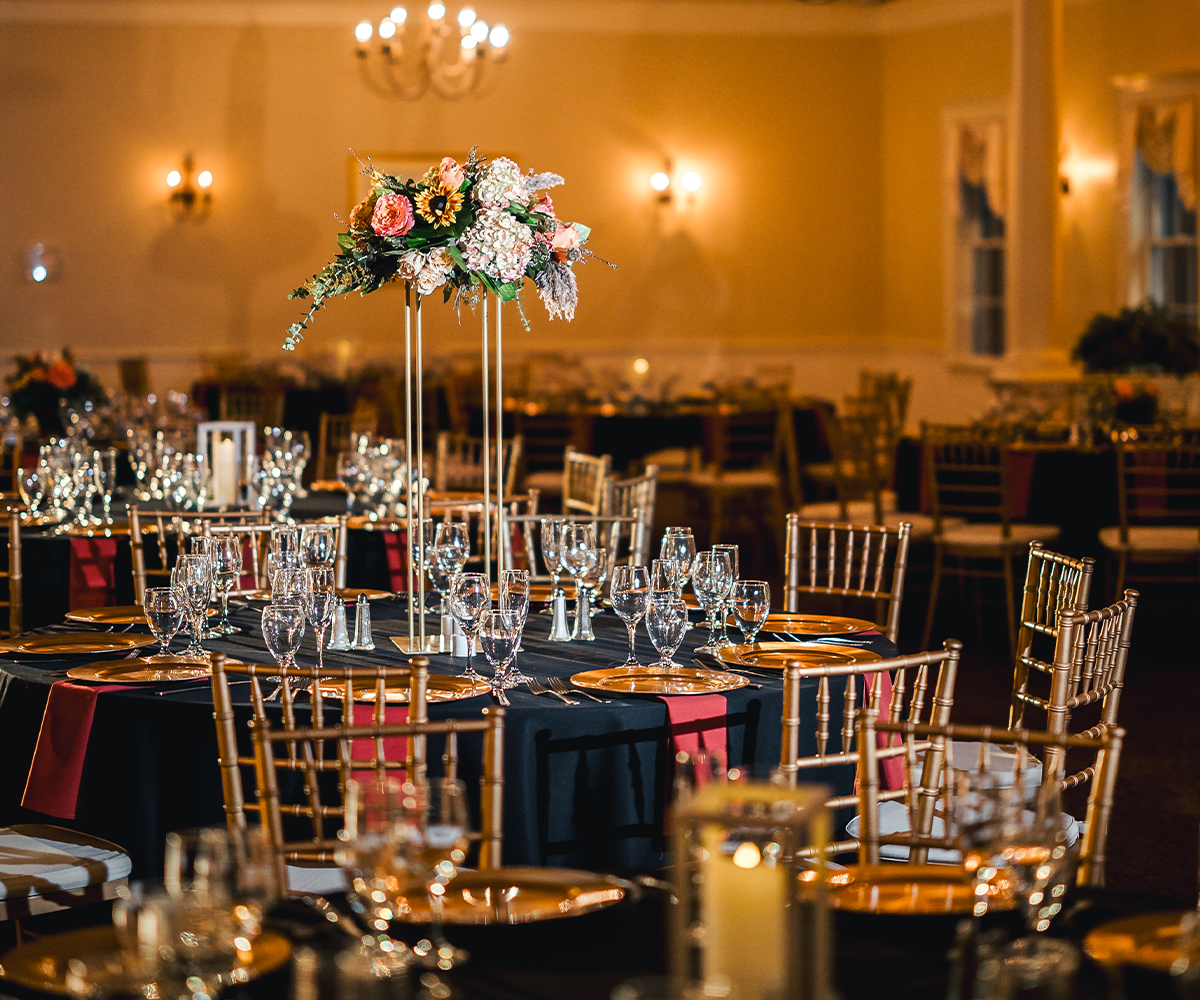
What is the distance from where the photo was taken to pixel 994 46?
1175 cm

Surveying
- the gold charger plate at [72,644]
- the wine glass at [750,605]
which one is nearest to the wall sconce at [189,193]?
the gold charger plate at [72,644]

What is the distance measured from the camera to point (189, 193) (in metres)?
12.7

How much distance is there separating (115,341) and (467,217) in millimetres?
10179

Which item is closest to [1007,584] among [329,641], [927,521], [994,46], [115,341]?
[927,521]

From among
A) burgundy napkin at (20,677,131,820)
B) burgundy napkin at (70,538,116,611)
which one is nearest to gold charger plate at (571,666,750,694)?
burgundy napkin at (20,677,131,820)

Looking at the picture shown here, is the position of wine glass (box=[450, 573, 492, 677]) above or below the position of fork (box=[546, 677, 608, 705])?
above

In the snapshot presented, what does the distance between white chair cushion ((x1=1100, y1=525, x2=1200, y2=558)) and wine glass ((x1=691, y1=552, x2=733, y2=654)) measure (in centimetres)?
398

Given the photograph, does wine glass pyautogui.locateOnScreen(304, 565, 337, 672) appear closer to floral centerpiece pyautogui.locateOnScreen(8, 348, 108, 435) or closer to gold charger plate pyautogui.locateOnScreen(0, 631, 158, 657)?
gold charger plate pyautogui.locateOnScreen(0, 631, 158, 657)

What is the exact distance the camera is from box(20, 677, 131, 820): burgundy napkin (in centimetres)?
312

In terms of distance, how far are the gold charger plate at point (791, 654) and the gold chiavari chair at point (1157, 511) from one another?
373 centimetres

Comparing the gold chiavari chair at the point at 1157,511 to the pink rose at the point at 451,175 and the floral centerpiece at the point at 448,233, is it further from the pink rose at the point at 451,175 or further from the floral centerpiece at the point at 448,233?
the pink rose at the point at 451,175

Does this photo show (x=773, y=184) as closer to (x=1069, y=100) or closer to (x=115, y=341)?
(x=1069, y=100)

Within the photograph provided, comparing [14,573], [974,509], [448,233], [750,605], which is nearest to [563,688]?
[750,605]

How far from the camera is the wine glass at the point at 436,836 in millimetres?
1707
